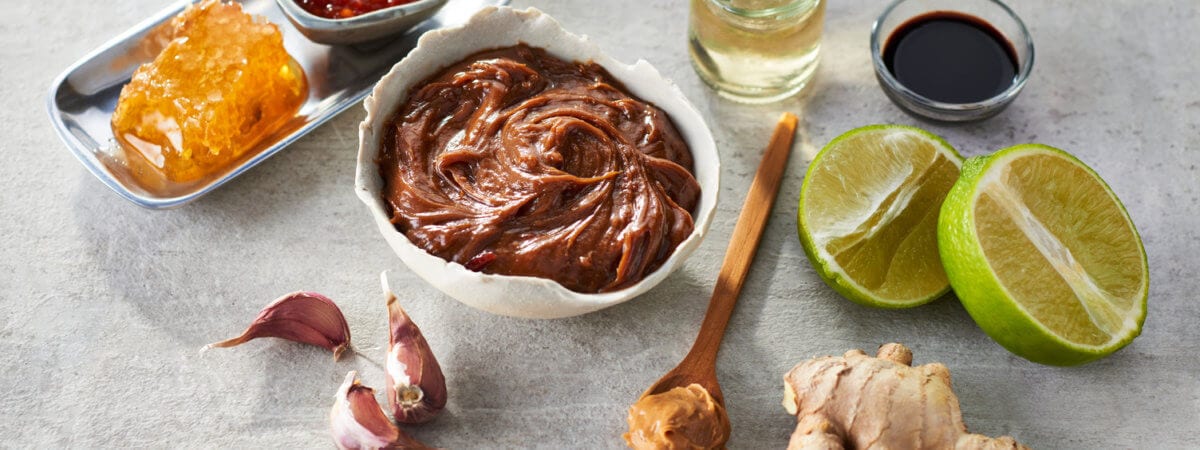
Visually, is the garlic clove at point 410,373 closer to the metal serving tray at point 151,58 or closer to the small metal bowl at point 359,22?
the metal serving tray at point 151,58

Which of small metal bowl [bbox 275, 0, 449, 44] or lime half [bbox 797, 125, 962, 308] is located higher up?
small metal bowl [bbox 275, 0, 449, 44]

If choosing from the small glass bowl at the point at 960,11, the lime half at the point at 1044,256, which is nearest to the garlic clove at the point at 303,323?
the lime half at the point at 1044,256

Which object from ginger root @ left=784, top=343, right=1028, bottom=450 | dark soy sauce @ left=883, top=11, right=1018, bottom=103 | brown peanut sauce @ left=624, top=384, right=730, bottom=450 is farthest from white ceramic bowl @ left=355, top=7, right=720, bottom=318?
dark soy sauce @ left=883, top=11, right=1018, bottom=103

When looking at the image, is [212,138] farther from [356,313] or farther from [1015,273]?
[1015,273]

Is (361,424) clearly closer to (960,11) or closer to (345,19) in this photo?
(345,19)

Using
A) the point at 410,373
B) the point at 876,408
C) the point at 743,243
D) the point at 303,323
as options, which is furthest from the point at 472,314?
the point at 876,408

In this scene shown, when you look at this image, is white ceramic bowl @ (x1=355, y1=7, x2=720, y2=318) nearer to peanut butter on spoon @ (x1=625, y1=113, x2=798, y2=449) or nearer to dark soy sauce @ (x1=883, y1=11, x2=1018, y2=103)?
peanut butter on spoon @ (x1=625, y1=113, x2=798, y2=449)
